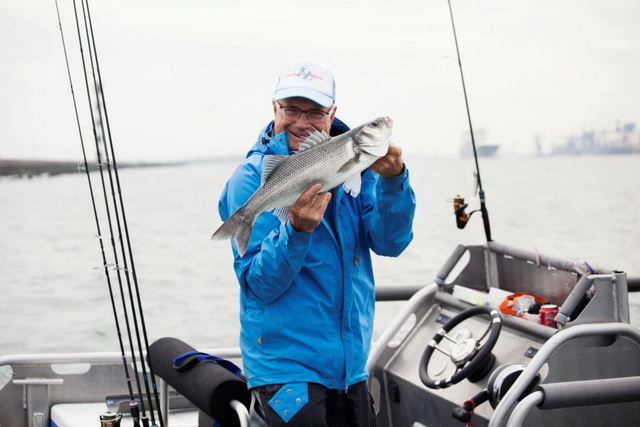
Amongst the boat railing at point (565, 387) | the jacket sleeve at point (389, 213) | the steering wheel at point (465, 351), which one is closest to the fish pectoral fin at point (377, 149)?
the jacket sleeve at point (389, 213)

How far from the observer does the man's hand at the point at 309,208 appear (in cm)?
252

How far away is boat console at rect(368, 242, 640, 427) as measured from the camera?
3244 mm

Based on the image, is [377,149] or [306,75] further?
[306,75]

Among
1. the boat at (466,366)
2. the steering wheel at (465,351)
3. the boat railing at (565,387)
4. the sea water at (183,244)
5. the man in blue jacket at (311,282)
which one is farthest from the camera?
the sea water at (183,244)

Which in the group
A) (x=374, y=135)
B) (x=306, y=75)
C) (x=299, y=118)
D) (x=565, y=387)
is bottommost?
(x=565, y=387)

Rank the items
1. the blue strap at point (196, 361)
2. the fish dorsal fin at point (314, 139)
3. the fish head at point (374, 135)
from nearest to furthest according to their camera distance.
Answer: the fish head at point (374, 135) < the fish dorsal fin at point (314, 139) < the blue strap at point (196, 361)

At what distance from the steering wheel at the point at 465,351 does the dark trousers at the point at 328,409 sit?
0.75 meters

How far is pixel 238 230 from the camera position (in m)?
2.57

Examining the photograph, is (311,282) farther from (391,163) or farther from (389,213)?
(391,163)

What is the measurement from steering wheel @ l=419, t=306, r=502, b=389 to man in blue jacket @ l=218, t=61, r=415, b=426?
0.84m

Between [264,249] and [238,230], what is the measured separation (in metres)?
0.12

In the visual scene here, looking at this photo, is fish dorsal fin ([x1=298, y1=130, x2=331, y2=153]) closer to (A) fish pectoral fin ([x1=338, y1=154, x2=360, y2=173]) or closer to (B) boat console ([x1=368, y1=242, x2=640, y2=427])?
(A) fish pectoral fin ([x1=338, y1=154, x2=360, y2=173])

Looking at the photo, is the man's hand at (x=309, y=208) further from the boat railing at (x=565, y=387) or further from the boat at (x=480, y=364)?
the boat railing at (x=565, y=387)

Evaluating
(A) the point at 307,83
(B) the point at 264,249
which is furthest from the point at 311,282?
(A) the point at 307,83
